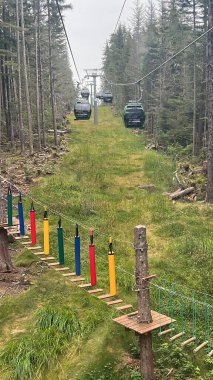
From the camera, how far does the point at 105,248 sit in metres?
14.2

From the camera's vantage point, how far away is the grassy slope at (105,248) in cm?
866

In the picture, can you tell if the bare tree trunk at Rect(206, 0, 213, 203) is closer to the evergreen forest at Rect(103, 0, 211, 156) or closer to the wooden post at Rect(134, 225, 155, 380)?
the evergreen forest at Rect(103, 0, 211, 156)

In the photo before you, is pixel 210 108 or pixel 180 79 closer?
pixel 210 108

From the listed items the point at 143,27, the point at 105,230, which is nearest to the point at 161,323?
the point at 105,230

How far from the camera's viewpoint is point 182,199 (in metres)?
21.1

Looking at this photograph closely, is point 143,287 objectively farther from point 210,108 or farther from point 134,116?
point 134,116

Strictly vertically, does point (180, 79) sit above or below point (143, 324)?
above

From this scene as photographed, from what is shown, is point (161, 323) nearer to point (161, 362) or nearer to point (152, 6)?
point (161, 362)

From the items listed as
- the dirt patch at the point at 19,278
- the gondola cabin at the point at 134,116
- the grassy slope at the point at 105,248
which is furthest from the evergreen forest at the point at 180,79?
the dirt patch at the point at 19,278

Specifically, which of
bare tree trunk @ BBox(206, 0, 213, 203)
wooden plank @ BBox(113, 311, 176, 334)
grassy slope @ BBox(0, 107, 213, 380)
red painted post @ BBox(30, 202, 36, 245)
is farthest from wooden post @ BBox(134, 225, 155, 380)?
bare tree trunk @ BBox(206, 0, 213, 203)

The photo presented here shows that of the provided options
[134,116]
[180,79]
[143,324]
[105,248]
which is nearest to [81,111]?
[134,116]

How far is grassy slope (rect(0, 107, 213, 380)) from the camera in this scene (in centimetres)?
866

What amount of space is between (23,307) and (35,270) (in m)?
2.13

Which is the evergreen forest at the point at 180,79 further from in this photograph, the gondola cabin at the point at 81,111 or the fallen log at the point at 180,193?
the fallen log at the point at 180,193
